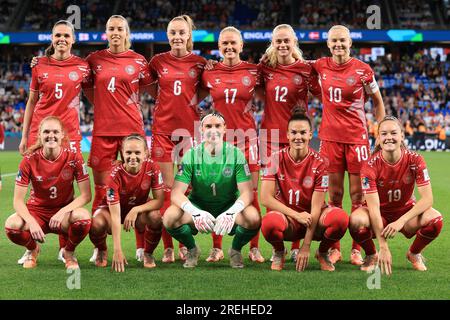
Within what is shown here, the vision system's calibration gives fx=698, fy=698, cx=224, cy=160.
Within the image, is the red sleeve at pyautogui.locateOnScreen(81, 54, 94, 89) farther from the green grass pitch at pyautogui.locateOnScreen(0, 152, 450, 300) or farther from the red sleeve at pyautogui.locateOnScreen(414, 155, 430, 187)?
the red sleeve at pyautogui.locateOnScreen(414, 155, 430, 187)

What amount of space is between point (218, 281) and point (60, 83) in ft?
7.41

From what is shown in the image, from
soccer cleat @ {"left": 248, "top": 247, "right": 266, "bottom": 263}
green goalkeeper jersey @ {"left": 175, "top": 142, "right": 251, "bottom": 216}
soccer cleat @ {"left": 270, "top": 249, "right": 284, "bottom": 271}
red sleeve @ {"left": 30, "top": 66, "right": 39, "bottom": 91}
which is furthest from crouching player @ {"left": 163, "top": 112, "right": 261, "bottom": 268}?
red sleeve @ {"left": 30, "top": 66, "right": 39, "bottom": 91}

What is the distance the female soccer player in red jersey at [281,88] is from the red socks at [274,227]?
708 millimetres

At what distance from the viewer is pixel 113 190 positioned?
17.4 feet

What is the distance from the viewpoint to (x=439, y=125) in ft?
80.6

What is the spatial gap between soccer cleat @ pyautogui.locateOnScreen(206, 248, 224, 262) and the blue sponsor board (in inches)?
839

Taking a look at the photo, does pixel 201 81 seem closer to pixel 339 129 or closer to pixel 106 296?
pixel 339 129

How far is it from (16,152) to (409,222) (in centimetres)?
1865

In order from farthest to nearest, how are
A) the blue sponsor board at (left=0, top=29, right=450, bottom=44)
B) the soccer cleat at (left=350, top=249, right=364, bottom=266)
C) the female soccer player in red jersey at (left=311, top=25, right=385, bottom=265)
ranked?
the blue sponsor board at (left=0, top=29, right=450, bottom=44) → the female soccer player in red jersey at (left=311, top=25, right=385, bottom=265) → the soccer cleat at (left=350, top=249, right=364, bottom=266)

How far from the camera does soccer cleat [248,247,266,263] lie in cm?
573

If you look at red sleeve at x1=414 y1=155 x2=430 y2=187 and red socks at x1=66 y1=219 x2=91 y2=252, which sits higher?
red sleeve at x1=414 y1=155 x2=430 y2=187

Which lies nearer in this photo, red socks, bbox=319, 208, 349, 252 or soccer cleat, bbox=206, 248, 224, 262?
red socks, bbox=319, 208, 349, 252

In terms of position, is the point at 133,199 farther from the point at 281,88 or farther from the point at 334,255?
the point at 334,255

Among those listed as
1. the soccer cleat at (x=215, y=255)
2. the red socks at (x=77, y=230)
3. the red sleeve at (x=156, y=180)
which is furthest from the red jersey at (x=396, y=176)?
the red socks at (x=77, y=230)
